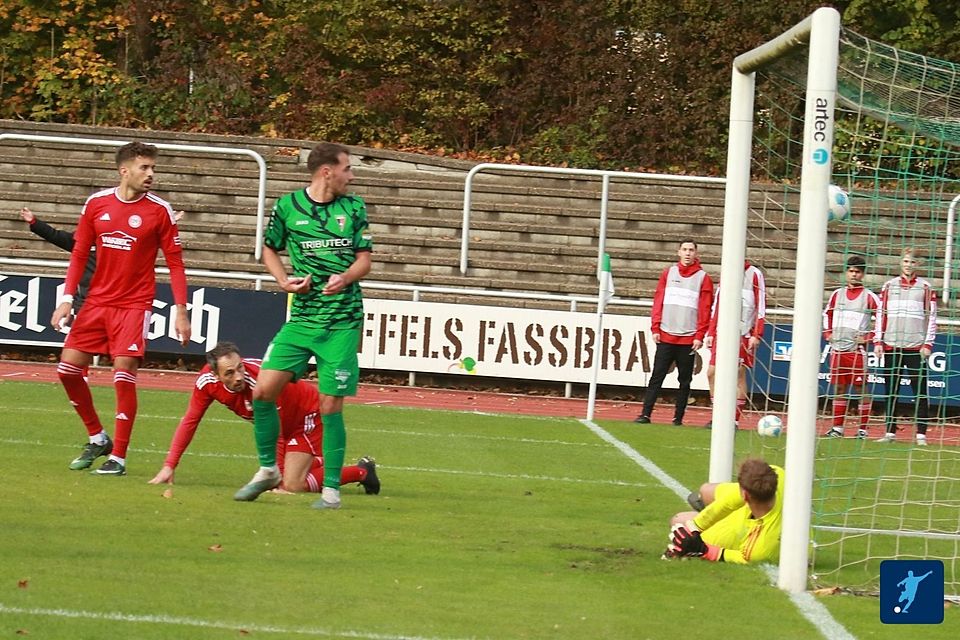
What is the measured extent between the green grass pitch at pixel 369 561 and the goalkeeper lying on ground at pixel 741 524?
12 centimetres

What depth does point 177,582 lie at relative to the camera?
624 cm

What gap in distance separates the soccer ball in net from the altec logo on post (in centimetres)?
212

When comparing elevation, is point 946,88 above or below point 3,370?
above

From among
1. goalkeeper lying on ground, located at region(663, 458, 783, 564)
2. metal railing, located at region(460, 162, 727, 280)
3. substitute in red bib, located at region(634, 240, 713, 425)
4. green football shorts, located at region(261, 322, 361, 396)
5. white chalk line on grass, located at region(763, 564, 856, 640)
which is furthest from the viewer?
metal railing, located at region(460, 162, 727, 280)

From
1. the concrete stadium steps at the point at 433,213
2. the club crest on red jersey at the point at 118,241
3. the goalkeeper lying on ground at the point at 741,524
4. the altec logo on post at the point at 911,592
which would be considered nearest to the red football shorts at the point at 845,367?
the goalkeeper lying on ground at the point at 741,524

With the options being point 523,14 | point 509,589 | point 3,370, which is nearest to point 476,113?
point 523,14

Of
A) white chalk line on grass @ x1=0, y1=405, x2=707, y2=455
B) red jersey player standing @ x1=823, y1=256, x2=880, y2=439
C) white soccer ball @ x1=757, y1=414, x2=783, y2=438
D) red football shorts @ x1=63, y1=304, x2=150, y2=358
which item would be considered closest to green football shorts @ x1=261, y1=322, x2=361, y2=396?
red football shorts @ x1=63, y1=304, x2=150, y2=358

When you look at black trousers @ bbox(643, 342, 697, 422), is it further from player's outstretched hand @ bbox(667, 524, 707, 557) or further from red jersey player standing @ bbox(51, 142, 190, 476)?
player's outstretched hand @ bbox(667, 524, 707, 557)

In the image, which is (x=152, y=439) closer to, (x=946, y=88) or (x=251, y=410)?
(x=251, y=410)

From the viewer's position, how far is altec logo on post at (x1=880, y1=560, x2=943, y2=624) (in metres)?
6.20

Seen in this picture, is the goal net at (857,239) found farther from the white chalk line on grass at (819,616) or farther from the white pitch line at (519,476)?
the white pitch line at (519,476)

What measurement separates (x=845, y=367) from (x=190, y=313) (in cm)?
964

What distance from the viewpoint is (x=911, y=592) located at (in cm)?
628

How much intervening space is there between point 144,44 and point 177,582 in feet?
82.5
